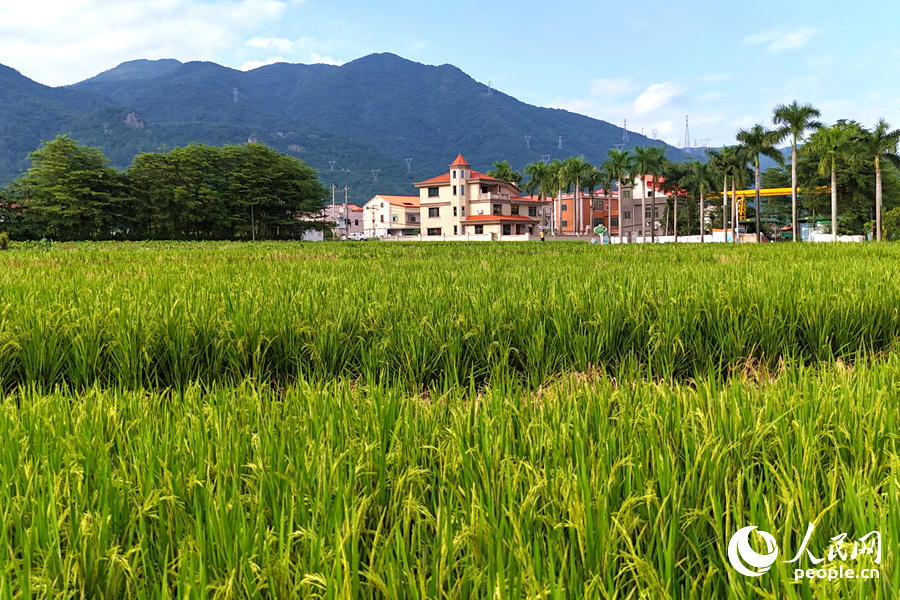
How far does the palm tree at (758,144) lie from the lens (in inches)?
2016

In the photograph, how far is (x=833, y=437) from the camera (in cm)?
177

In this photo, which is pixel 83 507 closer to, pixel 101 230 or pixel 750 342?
pixel 750 342

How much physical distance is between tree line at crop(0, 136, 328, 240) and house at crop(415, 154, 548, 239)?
19.4m

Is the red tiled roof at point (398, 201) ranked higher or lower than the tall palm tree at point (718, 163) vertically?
higher

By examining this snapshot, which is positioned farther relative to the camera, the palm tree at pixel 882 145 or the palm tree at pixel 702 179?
the palm tree at pixel 702 179

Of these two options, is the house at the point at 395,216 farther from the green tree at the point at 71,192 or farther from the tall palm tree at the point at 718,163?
the green tree at the point at 71,192

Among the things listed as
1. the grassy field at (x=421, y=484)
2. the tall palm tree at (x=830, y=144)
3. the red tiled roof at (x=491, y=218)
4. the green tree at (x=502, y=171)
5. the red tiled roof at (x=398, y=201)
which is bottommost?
the grassy field at (x=421, y=484)

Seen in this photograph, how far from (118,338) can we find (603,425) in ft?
10.7

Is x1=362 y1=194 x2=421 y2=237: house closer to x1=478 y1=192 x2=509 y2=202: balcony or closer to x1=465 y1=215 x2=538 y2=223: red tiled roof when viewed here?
x1=478 y1=192 x2=509 y2=202: balcony

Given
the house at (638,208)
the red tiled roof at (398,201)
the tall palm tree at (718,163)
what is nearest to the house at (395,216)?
the red tiled roof at (398,201)

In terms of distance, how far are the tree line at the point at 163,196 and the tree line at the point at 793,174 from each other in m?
36.6

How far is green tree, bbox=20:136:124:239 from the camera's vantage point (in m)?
50.9

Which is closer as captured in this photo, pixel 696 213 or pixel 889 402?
pixel 889 402

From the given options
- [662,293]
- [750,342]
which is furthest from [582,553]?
[662,293]
